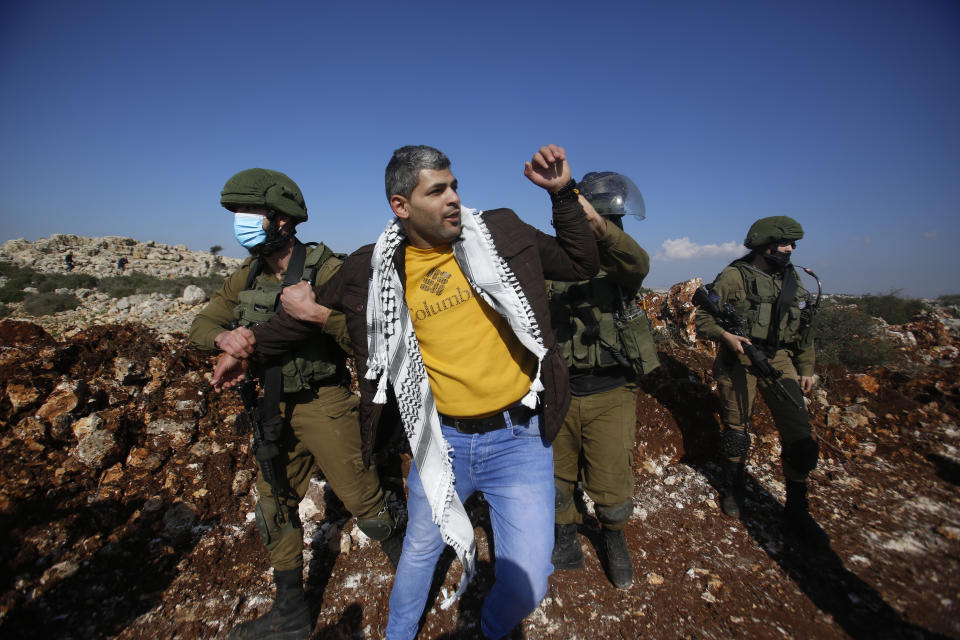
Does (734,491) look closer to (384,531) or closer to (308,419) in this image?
(384,531)

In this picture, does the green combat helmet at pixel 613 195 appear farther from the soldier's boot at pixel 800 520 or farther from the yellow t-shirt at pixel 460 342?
the soldier's boot at pixel 800 520

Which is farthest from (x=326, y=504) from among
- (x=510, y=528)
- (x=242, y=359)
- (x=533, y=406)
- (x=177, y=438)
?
(x=533, y=406)

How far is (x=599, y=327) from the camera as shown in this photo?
255cm

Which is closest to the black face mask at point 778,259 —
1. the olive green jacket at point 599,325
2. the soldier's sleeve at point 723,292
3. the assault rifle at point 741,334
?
the soldier's sleeve at point 723,292

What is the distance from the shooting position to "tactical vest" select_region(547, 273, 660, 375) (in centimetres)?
253

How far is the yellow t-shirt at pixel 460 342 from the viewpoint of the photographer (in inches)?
68.6

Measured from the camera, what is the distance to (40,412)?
3.47 meters

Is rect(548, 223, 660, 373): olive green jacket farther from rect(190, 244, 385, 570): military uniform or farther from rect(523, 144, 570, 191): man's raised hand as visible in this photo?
rect(190, 244, 385, 570): military uniform

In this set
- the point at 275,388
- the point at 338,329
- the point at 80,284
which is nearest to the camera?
the point at 338,329

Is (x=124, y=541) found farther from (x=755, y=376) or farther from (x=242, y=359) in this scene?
(x=755, y=376)

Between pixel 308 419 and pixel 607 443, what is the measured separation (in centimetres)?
191

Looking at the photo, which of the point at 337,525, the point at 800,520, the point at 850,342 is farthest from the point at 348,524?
the point at 850,342

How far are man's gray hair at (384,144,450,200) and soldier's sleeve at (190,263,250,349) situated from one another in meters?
1.42

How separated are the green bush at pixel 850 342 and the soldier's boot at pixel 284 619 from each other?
6504 millimetres
